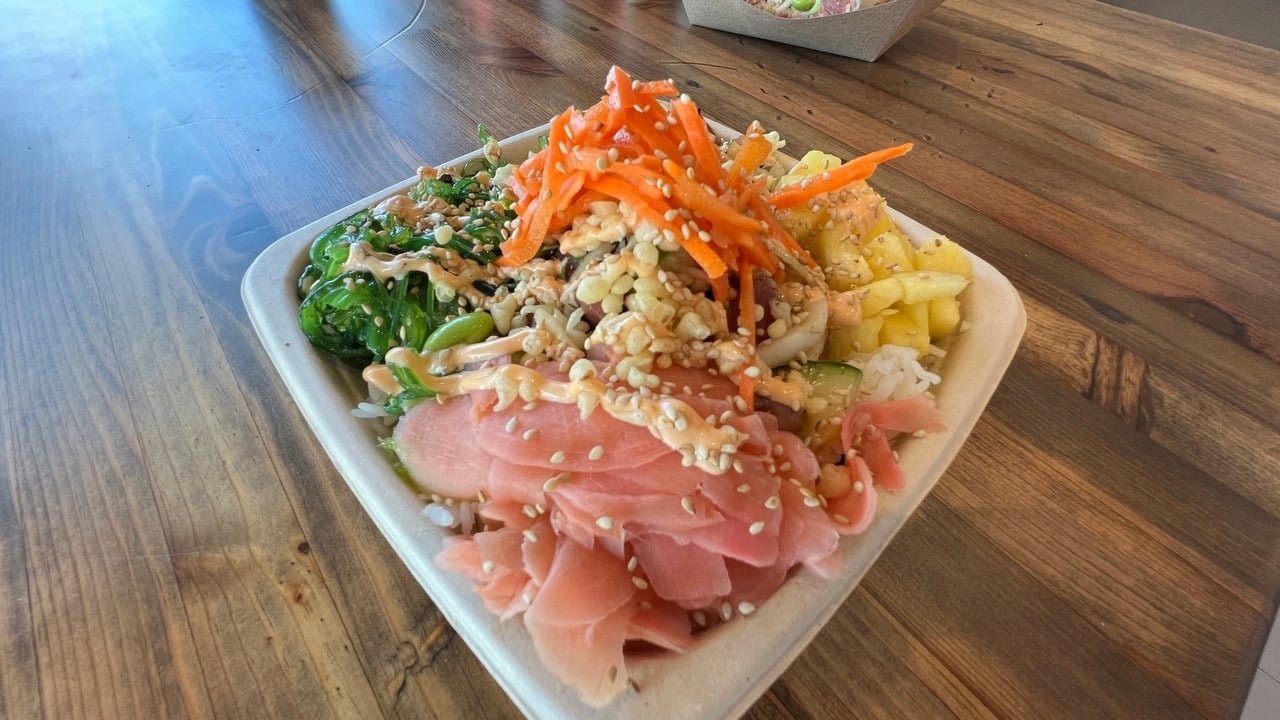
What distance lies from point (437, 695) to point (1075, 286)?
71.0 inches

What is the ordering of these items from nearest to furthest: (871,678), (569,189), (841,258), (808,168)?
1. (871,678)
2. (569,189)
3. (841,258)
4. (808,168)

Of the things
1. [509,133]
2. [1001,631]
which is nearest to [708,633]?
[1001,631]

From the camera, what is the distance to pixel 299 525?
126 cm

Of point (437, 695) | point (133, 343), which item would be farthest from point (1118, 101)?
point (133, 343)

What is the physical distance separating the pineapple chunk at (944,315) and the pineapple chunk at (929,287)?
0.01m

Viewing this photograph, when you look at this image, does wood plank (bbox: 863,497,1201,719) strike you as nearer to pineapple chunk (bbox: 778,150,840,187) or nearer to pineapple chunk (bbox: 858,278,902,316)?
pineapple chunk (bbox: 858,278,902,316)

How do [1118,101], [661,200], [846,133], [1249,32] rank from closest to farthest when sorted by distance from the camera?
[661,200] < [846,133] < [1118,101] < [1249,32]

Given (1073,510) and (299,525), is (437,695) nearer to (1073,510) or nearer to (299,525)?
(299,525)

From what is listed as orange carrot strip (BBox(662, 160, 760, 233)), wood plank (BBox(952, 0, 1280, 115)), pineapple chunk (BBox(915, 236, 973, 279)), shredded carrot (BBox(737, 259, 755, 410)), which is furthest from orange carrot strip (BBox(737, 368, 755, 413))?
wood plank (BBox(952, 0, 1280, 115))

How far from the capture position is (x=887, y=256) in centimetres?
133

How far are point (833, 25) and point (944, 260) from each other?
1.71 m

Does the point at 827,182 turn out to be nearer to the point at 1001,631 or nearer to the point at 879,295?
the point at 879,295

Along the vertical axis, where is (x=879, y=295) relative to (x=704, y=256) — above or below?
below

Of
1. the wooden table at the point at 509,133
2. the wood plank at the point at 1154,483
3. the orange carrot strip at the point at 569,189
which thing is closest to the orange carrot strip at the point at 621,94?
the orange carrot strip at the point at 569,189
